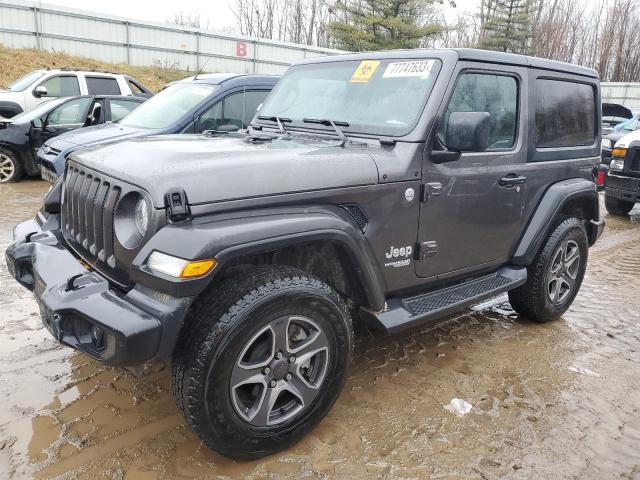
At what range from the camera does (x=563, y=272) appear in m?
4.37

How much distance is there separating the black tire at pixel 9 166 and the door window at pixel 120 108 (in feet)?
5.83

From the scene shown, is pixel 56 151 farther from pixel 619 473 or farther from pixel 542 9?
pixel 542 9

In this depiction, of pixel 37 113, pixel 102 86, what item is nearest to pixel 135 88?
pixel 102 86

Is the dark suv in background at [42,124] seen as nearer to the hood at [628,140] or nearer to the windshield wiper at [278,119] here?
the windshield wiper at [278,119]

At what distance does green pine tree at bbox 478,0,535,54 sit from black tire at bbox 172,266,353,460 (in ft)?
121

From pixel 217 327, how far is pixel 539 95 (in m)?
2.96

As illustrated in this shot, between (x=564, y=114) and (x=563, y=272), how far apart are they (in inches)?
50.7

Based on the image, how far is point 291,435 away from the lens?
2.62 meters

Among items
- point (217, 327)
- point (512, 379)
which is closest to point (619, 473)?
point (512, 379)

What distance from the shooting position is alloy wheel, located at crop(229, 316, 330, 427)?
2.44 metres

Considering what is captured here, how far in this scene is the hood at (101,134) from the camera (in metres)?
6.71

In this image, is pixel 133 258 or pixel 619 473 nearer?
pixel 133 258

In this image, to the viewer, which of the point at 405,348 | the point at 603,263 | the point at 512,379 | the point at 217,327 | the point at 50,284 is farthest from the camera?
the point at 603,263

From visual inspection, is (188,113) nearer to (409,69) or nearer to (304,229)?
(409,69)
